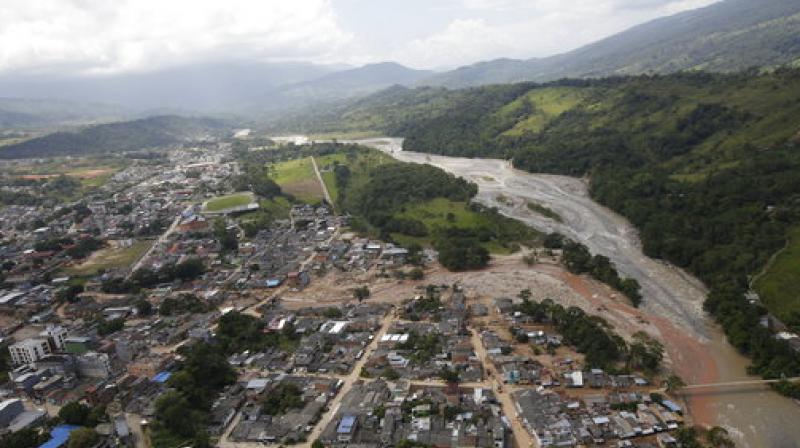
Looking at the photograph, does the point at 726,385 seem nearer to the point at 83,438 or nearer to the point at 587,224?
the point at 587,224

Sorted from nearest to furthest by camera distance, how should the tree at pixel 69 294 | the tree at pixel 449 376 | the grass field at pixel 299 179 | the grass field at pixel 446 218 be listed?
1. the tree at pixel 449 376
2. the tree at pixel 69 294
3. the grass field at pixel 446 218
4. the grass field at pixel 299 179

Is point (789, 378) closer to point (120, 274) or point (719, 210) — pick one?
point (719, 210)

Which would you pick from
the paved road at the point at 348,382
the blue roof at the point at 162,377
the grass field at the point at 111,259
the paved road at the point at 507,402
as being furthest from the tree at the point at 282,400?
the grass field at the point at 111,259

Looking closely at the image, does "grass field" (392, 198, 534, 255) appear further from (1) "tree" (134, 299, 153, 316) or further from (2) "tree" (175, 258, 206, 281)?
(1) "tree" (134, 299, 153, 316)

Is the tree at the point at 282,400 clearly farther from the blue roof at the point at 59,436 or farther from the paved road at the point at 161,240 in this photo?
the paved road at the point at 161,240

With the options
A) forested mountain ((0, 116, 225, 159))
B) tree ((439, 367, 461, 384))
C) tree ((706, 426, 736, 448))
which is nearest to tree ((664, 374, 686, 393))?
tree ((706, 426, 736, 448))

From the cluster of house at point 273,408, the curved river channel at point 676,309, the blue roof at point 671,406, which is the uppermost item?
the cluster of house at point 273,408

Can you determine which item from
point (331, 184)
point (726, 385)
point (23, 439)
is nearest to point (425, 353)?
point (726, 385)
